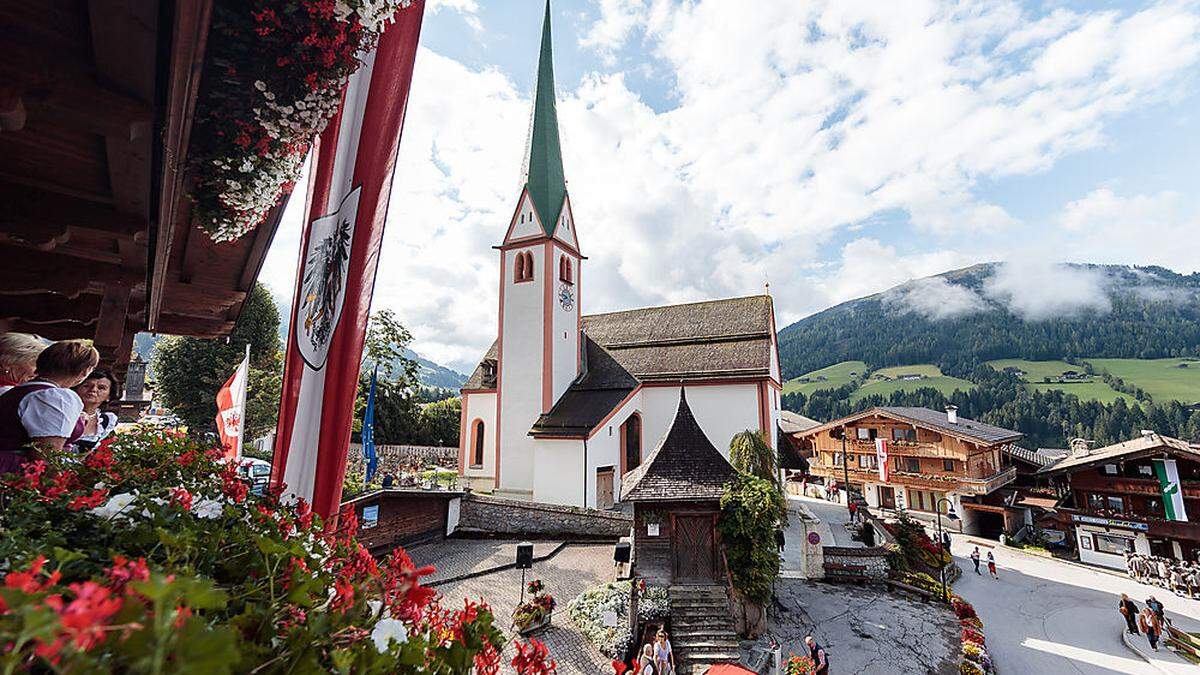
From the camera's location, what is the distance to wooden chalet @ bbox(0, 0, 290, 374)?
1.97m

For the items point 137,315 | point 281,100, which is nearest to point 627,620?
point 137,315

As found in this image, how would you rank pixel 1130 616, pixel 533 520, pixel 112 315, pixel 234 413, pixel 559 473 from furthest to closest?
pixel 559 473
pixel 533 520
pixel 1130 616
pixel 234 413
pixel 112 315

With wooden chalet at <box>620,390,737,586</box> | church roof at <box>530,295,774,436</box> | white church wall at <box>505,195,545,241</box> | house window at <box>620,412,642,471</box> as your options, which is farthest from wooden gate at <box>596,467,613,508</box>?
white church wall at <box>505,195,545,241</box>

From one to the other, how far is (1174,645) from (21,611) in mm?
27089

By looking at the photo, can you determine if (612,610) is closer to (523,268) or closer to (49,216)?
(49,216)

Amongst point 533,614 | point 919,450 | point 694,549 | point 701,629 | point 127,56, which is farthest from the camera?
point 919,450

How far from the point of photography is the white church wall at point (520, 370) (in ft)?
77.1

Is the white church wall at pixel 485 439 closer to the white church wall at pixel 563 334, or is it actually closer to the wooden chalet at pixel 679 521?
the white church wall at pixel 563 334

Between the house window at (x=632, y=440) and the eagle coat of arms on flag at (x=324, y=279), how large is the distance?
2090 cm

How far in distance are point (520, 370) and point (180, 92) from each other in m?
22.6

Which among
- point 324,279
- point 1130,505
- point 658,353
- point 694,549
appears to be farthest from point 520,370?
point 1130,505

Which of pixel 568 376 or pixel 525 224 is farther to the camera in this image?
pixel 525 224

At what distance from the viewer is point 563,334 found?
25312 millimetres

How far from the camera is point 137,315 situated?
636 cm
